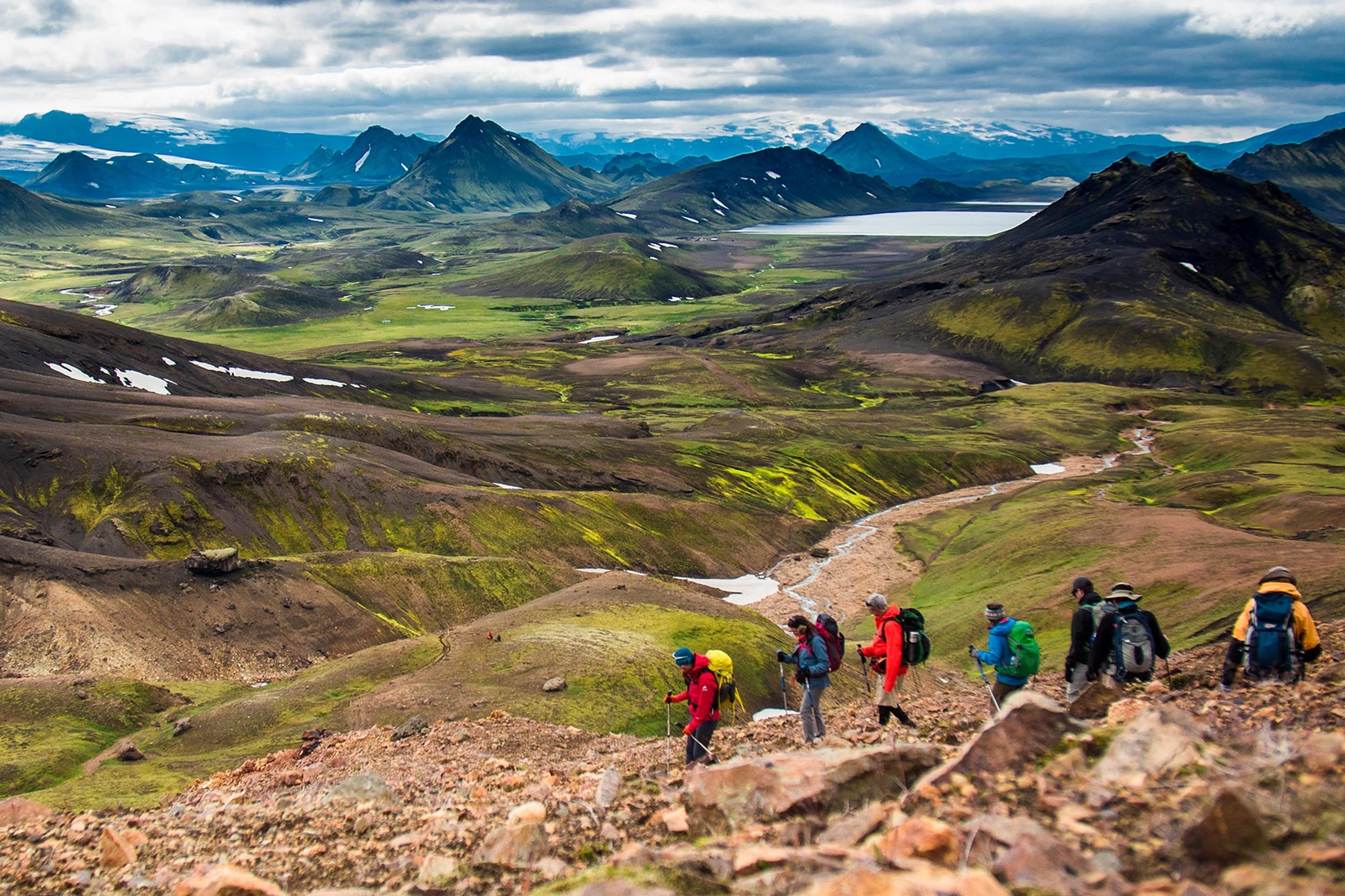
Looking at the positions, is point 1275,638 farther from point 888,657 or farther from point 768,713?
point 768,713

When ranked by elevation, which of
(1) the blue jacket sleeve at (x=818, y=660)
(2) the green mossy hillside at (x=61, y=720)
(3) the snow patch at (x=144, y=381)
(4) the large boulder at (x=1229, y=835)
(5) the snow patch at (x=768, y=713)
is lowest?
(5) the snow patch at (x=768, y=713)

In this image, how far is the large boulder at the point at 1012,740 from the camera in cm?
1550

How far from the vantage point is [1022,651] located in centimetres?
2375

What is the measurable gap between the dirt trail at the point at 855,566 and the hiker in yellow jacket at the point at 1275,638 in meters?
55.4

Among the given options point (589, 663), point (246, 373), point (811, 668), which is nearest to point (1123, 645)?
point (811, 668)

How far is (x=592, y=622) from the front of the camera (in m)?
55.0

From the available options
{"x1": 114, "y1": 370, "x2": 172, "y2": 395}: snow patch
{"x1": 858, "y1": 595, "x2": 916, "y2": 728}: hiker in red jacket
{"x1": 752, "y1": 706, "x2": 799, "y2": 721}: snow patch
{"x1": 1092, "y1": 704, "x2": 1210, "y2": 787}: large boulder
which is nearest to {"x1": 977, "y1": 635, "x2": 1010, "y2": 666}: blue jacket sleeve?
{"x1": 858, "y1": 595, "x2": 916, "y2": 728}: hiker in red jacket

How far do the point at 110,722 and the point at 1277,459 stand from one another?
153m

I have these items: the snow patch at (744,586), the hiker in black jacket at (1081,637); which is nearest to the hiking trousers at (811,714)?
the hiker in black jacket at (1081,637)

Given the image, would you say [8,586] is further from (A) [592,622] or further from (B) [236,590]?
(A) [592,622]

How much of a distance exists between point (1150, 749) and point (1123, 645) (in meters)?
9.35

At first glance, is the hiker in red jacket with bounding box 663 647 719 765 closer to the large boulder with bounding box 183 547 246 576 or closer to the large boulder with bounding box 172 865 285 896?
the large boulder with bounding box 172 865 285 896

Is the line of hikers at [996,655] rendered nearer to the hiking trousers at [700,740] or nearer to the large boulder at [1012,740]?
the hiking trousers at [700,740]

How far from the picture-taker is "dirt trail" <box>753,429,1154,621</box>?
308 feet
